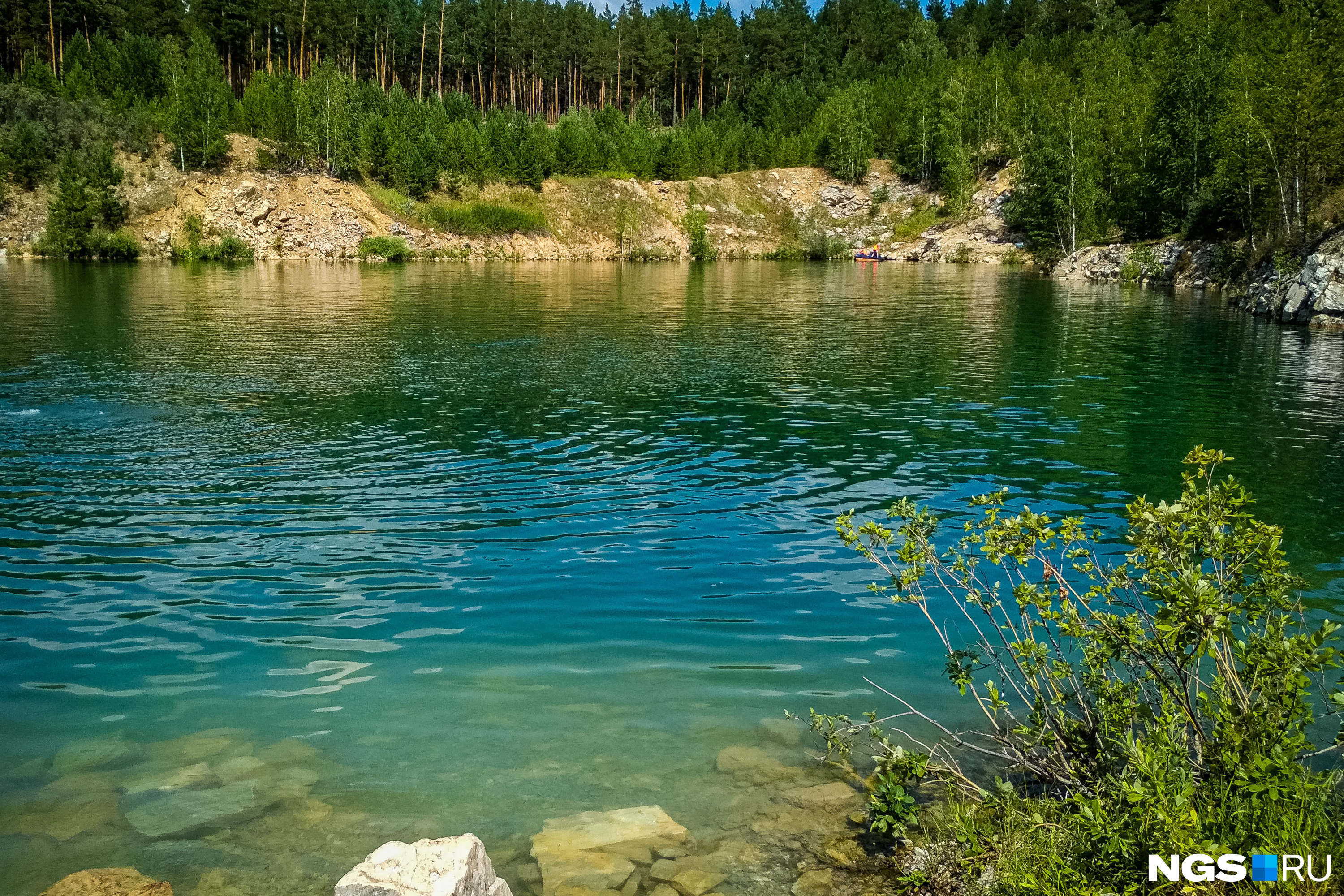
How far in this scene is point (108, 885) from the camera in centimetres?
648

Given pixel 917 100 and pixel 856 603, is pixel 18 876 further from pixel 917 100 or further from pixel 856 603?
pixel 917 100

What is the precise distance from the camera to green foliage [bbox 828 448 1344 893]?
5.32 meters

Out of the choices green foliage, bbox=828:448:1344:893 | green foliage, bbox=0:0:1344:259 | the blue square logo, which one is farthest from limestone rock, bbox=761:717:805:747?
green foliage, bbox=0:0:1344:259

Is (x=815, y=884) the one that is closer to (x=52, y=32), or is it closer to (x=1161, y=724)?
(x=1161, y=724)

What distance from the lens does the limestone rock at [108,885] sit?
6.38m

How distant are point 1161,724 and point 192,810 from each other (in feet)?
24.8

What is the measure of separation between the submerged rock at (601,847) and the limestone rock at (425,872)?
1.34 metres

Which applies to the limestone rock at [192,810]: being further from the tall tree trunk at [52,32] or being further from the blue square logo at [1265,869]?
the tall tree trunk at [52,32]

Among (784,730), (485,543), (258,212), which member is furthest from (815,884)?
(258,212)

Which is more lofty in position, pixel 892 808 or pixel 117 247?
pixel 117 247

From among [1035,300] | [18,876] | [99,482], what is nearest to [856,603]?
[18,876]

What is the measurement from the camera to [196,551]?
13.4 metres

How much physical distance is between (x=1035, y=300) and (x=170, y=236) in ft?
327

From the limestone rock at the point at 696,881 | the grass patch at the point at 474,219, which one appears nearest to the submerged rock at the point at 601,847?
the limestone rock at the point at 696,881
